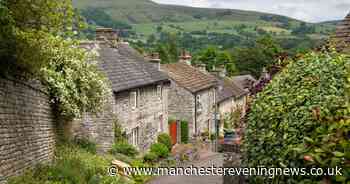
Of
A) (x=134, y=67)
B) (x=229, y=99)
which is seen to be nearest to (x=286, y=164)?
(x=134, y=67)

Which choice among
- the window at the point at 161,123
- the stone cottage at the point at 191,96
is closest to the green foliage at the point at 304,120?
the window at the point at 161,123

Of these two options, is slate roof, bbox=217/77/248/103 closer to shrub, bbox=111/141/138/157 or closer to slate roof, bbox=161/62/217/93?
slate roof, bbox=161/62/217/93

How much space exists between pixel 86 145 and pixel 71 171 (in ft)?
17.8

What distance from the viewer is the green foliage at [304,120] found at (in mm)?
4551

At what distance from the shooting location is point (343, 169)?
450 centimetres

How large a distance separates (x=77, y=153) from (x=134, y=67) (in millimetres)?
12609

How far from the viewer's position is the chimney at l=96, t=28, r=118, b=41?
29.0 meters

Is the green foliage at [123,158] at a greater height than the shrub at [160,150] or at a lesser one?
greater

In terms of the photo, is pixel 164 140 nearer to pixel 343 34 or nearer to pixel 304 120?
pixel 343 34

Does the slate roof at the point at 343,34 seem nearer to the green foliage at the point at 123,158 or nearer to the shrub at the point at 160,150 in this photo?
the green foliage at the point at 123,158

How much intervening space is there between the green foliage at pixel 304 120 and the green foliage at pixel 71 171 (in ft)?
17.0

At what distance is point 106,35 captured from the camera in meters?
29.4

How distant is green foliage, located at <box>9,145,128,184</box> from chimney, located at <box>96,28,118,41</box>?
1269 centimetres

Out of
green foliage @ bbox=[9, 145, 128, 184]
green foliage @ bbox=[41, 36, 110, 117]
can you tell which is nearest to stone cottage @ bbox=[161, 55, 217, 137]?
green foliage @ bbox=[9, 145, 128, 184]
